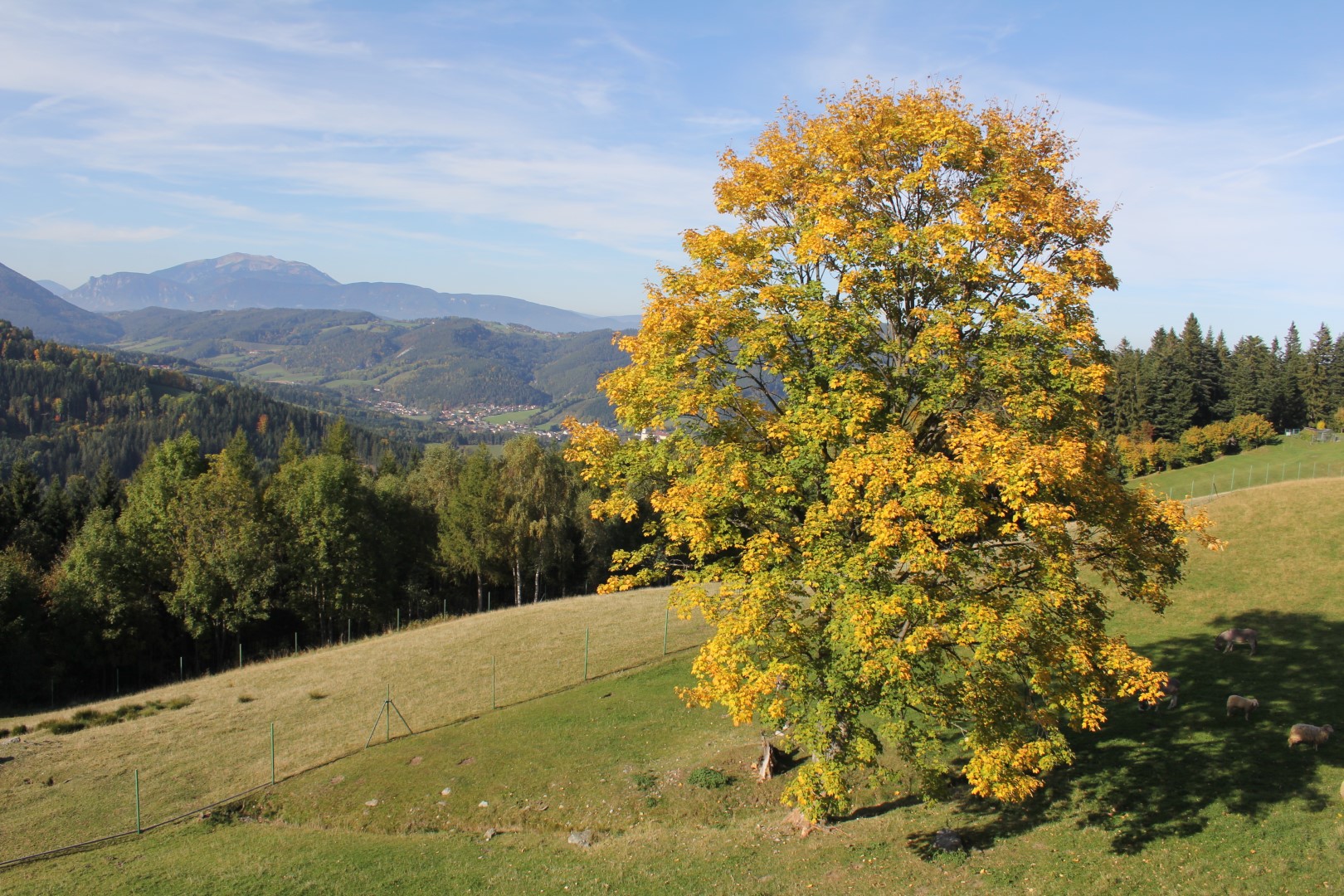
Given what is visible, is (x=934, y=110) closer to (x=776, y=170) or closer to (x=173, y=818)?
(x=776, y=170)

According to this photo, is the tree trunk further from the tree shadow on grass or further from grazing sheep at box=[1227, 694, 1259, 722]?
grazing sheep at box=[1227, 694, 1259, 722]

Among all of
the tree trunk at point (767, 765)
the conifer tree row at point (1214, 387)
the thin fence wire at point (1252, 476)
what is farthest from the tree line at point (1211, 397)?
the tree trunk at point (767, 765)

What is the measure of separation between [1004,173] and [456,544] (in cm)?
5688

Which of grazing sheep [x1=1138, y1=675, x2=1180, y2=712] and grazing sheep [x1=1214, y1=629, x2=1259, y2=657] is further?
grazing sheep [x1=1214, y1=629, x2=1259, y2=657]

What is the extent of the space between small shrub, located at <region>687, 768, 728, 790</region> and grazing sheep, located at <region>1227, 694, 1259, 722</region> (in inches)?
545

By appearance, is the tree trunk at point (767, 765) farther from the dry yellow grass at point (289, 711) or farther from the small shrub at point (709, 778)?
the dry yellow grass at point (289, 711)

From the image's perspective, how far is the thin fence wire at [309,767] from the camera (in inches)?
784

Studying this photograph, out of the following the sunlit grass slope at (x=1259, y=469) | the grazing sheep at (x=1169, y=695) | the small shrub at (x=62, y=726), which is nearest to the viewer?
the grazing sheep at (x=1169, y=695)

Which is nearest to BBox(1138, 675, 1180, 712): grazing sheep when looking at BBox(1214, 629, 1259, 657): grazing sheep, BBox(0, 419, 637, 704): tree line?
BBox(1214, 629, 1259, 657): grazing sheep

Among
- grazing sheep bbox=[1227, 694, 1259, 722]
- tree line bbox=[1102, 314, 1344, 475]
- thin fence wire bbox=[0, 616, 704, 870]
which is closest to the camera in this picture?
thin fence wire bbox=[0, 616, 704, 870]

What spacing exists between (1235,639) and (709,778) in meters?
19.6

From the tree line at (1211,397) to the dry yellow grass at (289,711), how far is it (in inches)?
2921

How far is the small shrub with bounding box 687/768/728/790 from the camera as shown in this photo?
20734 mm

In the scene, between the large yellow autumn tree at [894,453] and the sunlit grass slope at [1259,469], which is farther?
Result: the sunlit grass slope at [1259,469]
